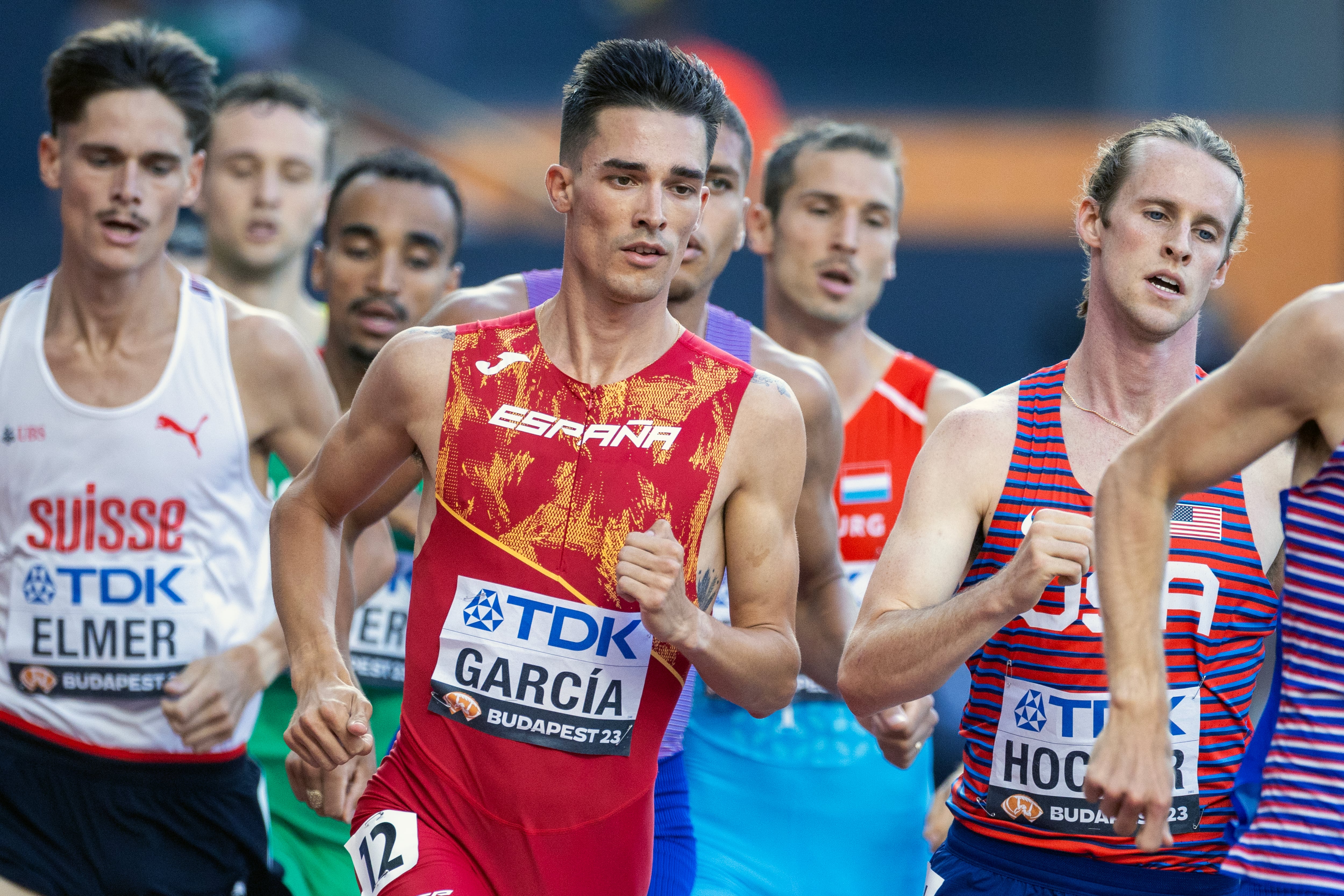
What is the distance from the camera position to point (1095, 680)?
3.16 meters

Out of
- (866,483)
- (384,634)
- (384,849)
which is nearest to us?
(384,849)

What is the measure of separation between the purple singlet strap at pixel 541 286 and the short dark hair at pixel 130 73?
1.13 meters

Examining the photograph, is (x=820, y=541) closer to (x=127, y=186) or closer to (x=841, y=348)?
(x=841, y=348)

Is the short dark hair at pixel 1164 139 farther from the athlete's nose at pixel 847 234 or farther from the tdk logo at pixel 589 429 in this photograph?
the athlete's nose at pixel 847 234

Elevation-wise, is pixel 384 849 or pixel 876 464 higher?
pixel 876 464

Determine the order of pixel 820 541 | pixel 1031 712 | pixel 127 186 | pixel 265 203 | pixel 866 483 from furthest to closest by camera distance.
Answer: pixel 265 203, pixel 866 483, pixel 127 186, pixel 820 541, pixel 1031 712

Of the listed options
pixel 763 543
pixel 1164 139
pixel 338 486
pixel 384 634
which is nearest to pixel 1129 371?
pixel 1164 139

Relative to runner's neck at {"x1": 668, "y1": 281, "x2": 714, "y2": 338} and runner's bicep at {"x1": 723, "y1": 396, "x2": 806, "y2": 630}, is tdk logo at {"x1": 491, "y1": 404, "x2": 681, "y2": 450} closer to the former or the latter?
runner's bicep at {"x1": 723, "y1": 396, "x2": 806, "y2": 630}

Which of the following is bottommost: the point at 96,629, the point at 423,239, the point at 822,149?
the point at 96,629

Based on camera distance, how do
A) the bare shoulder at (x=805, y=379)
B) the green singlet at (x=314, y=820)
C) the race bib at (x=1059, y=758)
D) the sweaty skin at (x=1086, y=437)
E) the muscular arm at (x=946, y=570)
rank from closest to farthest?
the muscular arm at (x=946, y=570)
the sweaty skin at (x=1086, y=437)
the race bib at (x=1059, y=758)
the bare shoulder at (x=805, y=379)
the green singlet at (x=314, y=820)

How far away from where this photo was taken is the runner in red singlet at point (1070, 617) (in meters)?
3.13

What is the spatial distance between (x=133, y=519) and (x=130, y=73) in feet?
4.18

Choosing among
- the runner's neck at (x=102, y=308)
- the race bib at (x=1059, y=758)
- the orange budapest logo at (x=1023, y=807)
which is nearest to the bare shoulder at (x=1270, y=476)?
the race bib at (x=1059, y=758)

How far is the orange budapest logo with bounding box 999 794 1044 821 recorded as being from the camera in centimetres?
319
